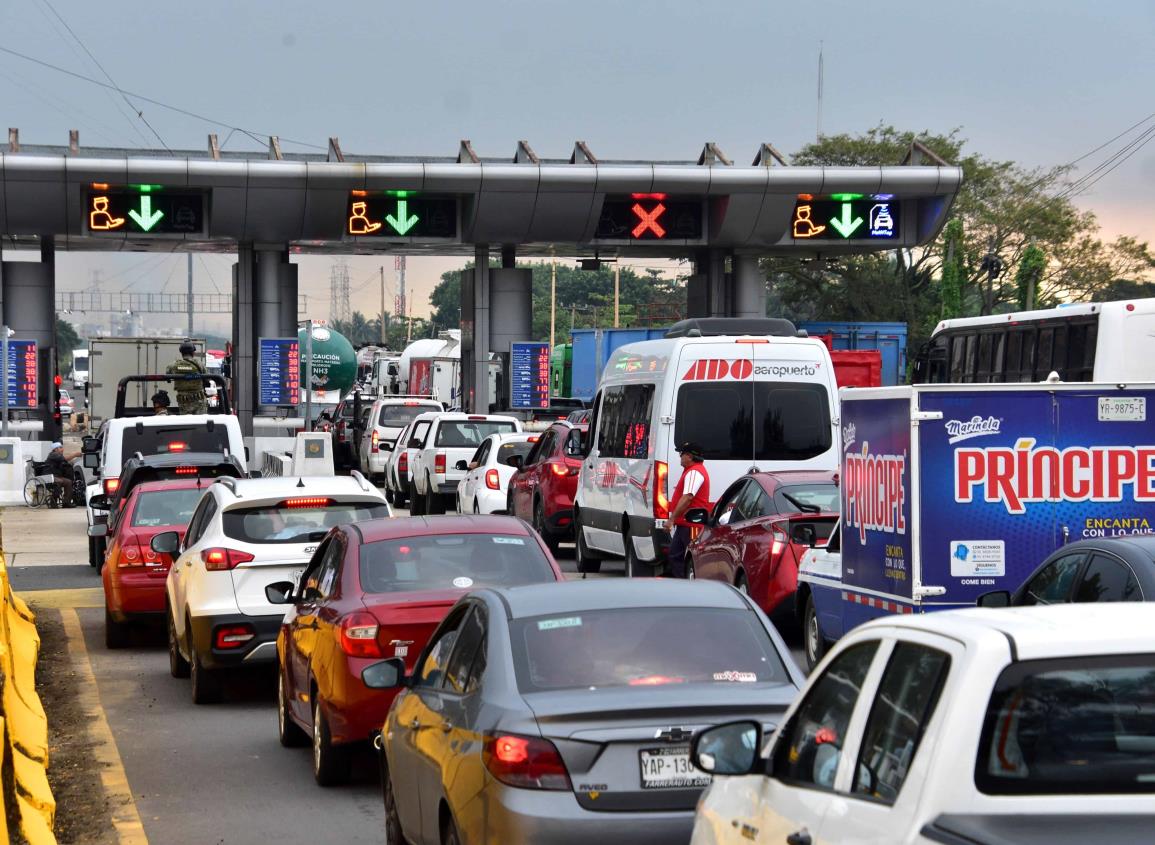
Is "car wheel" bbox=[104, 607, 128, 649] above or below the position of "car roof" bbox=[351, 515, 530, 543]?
below

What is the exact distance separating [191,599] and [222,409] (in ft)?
62.1

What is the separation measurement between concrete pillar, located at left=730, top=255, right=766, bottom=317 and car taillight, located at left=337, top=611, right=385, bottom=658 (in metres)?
31.2

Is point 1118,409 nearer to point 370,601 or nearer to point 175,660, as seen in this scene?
point 370,601

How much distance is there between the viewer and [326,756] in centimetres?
1023

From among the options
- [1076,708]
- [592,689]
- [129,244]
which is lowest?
[592,689]

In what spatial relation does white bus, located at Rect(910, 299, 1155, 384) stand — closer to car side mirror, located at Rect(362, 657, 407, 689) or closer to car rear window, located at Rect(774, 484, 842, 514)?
car rear window, located at Rect(774, 484, 842, 514)

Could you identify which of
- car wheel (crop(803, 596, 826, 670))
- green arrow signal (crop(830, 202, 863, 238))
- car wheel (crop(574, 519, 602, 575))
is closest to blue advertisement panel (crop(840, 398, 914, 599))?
car wheel (crop(803, 596, 826, 670))

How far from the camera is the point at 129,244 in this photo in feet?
129

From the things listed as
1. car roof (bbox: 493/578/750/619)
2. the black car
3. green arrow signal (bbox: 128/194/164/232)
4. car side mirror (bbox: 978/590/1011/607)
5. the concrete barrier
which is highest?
green arrow signal (bbox: 128/194/164/232)

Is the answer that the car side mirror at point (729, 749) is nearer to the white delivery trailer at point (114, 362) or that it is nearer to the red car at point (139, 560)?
the red car at point (139, 560)

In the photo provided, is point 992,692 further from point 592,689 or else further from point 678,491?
point 678,491

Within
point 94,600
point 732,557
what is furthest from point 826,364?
point 94,600

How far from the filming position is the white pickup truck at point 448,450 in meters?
32.1

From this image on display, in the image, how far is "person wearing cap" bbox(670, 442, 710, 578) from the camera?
18.6 m
